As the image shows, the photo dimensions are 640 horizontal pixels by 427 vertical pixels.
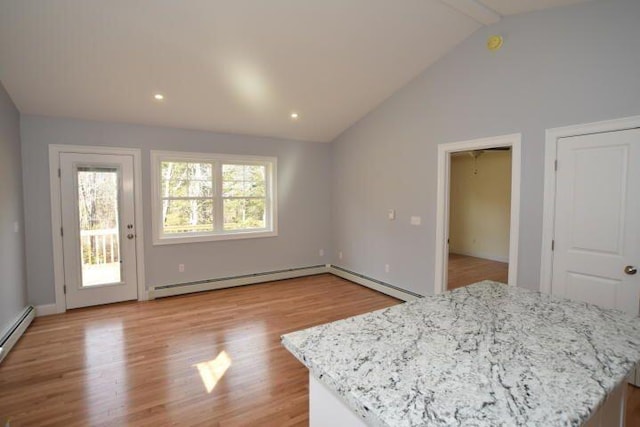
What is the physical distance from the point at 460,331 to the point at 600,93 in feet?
8.61

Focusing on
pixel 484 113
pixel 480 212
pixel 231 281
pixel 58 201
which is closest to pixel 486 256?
pixel 480 212

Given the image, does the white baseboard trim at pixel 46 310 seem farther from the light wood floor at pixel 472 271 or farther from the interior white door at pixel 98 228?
the light wood floor at pixel 472 271

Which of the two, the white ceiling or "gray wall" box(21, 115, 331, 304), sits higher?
the white ceiling

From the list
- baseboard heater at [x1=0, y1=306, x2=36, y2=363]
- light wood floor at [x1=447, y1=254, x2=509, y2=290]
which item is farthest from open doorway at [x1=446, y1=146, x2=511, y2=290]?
baseboard heater at [x1=0, y1=306, x2=36, y2=363]

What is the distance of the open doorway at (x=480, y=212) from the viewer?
6.98 m

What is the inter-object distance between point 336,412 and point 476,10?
3557mm

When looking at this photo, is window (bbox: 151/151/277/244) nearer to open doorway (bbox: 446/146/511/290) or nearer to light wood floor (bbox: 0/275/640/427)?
light wood floor (bbox: 0/275/640/427)

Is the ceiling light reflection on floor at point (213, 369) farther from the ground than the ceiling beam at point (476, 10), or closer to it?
closer to it

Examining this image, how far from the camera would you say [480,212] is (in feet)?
24.6

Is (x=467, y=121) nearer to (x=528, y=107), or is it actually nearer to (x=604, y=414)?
(x=528, y=107)

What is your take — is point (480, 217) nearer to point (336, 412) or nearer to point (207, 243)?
point (207, 243)

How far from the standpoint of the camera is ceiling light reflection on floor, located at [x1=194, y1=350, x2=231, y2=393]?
2615 mm

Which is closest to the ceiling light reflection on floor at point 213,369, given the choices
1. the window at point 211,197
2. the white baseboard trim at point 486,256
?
the window at point 211,197

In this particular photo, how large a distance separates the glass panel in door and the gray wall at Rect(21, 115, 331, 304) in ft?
1.09
